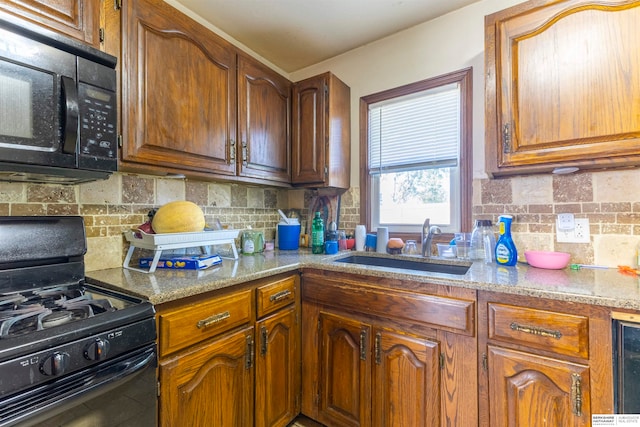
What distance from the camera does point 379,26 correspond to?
6.35 ft

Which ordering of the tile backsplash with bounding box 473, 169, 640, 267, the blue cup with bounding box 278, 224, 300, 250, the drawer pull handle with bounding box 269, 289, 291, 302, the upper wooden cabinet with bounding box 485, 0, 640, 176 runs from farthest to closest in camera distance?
the blue cup with bounding box 278, 224, 300, 250
the drawer pull handle with bounding box 269, 289, 291, 302
the tile backsplash with bounding box 473, 169, 640, 267
the upper wooden cabinet with bounding box 485, 0, 640, 176

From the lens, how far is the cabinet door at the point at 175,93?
1.25 metres

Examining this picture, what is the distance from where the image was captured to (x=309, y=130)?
205cm

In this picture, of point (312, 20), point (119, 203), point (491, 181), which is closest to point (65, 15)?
point (119, 203)

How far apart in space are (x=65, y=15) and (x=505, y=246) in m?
2.12

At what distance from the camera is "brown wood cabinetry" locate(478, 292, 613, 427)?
0.95 metres

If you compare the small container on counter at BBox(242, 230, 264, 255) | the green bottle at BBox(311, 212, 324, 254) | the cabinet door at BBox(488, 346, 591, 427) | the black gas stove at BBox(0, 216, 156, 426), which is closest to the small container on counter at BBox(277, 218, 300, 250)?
the small container on counter at BBox(242, 230, 264, 255)

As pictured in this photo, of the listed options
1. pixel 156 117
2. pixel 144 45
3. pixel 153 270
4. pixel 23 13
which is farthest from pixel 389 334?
pixel 23 13

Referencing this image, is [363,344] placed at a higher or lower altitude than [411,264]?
lower

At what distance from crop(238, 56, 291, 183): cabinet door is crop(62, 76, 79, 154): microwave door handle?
832mm

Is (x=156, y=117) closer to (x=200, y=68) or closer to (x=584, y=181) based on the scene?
(x=200, y=68)

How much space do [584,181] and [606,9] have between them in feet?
2.40

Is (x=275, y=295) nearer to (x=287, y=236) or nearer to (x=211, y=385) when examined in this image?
(x=211, y=385)

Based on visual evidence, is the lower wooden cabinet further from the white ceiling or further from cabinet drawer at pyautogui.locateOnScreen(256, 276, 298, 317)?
the white ceiling
